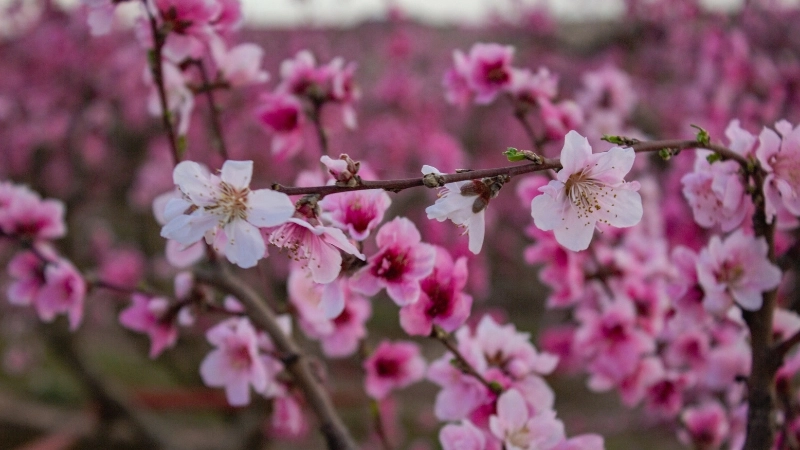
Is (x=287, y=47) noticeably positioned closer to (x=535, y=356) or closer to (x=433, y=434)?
(x=433, y=434)

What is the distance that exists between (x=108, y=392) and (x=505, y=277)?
17.7ft

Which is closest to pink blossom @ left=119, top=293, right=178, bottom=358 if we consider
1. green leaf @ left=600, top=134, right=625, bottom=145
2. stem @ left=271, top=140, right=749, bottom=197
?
stem @ left=271, top=140, right=749, bottom=197

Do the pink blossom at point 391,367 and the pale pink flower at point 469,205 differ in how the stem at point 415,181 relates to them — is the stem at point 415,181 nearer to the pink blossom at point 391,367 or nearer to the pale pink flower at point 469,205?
the pale pink flower at point 469,205

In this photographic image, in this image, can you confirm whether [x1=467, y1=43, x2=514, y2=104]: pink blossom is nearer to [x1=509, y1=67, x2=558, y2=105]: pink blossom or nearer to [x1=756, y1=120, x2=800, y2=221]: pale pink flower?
[x1=509, y1=67, x2=558, y2=105]: pink blossom

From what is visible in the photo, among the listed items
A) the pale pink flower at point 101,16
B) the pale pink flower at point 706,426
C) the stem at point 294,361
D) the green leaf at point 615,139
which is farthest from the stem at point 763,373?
the pale pink flower at point 101,16

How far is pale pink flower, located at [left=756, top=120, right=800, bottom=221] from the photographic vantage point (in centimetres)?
93

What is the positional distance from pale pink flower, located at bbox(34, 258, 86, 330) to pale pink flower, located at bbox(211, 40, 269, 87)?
513 mm

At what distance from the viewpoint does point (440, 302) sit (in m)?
0.94

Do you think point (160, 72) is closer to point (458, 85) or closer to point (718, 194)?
point (458, 85)

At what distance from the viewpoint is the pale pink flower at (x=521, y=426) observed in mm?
914

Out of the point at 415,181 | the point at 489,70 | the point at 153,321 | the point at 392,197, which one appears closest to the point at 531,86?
the point at 489,70

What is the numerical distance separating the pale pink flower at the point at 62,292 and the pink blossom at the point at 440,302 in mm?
747

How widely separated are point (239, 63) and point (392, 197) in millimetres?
1519

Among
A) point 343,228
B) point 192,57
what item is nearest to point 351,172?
point 343,228
